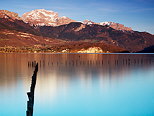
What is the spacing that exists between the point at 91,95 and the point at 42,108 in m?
12.7

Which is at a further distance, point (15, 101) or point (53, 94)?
point (53, 94)

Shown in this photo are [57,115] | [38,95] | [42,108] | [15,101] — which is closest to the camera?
[57,115]

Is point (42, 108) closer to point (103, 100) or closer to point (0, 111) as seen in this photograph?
point (0, 111)

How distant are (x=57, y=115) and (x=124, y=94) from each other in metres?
17.9

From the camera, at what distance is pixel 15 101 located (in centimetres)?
3856

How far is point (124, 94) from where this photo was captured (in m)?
45.9

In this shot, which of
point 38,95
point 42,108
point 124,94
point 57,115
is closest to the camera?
point 57,115

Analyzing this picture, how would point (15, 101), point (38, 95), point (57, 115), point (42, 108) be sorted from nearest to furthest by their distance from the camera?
point (57, 115), point (42, 108), point (15, 101), point (38, 95)

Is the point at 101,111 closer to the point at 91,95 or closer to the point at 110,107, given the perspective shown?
the point at 110,107

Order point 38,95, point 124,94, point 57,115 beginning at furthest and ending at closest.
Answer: point 124,94
point 38,95
point 57,115

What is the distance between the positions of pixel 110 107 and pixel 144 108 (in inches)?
189

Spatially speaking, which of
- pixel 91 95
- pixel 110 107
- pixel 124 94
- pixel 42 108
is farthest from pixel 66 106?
pixel 124 94

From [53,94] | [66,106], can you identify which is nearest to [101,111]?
[66,106]

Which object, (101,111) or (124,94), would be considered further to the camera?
(124,94)
